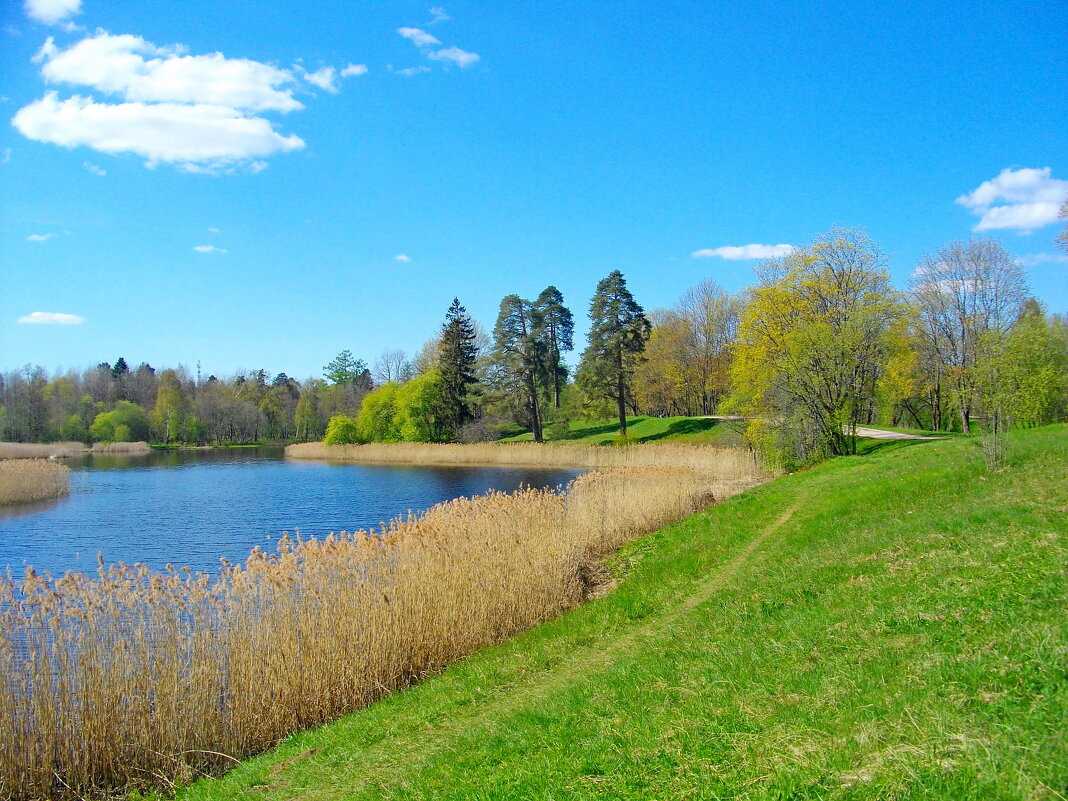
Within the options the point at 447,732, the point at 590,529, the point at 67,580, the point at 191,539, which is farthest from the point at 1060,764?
the point at 191,539

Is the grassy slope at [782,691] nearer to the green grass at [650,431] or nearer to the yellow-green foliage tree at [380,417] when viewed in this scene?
the green grass at [650,431]

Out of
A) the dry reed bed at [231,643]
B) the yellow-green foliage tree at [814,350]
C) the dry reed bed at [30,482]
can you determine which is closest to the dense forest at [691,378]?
the yellow-green foliage tree at [814,350]

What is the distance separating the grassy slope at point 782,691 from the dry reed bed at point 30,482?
27358mm

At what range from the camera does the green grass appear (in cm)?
4728

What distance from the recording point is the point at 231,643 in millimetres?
7832

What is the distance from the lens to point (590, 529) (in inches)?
621

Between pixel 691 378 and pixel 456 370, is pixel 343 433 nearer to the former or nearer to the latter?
pixel 456 370

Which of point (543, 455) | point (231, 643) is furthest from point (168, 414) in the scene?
point (231, 643)

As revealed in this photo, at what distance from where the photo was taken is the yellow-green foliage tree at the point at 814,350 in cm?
2645

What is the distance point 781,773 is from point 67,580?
7.23 meters

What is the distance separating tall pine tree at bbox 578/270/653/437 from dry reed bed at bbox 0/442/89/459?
41791 millimetres

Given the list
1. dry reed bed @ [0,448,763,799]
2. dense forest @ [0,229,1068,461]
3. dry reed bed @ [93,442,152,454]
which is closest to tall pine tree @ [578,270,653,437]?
dense forest @ [0,229,1068,461]

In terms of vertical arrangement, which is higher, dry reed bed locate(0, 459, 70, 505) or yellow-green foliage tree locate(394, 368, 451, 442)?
yellow-green foliage tree locate(394, 368, 451, 442)

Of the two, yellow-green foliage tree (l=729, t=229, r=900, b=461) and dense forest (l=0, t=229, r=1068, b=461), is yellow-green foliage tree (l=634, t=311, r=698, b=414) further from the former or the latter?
yellow-green foliage tree (l=729, t=229, r=900, b=461)
